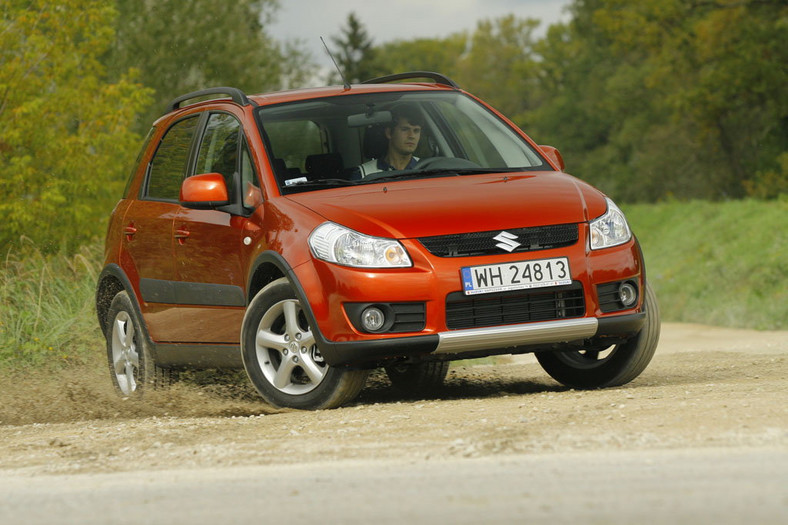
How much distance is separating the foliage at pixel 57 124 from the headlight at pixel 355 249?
370 inches

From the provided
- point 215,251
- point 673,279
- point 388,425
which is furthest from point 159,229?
point 673,279

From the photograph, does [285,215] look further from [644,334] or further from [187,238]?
[644,334]

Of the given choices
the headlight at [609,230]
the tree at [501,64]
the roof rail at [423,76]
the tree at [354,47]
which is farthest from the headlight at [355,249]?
the tree at [501,64]

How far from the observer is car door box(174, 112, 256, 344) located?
Answer: 7801mm

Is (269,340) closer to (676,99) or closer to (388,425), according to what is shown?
(388,425)

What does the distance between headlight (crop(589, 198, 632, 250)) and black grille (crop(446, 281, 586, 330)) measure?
11.2 inches

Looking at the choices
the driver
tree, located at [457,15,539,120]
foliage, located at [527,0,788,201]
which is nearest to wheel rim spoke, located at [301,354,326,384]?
the driver

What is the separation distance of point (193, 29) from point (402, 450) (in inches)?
1367

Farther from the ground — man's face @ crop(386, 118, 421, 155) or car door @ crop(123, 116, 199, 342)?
man's face @ crop(386, 118, 421, 155)

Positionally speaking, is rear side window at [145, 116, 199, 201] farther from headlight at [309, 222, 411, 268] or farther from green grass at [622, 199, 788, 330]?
green grass at [622, 199, 788, 330]

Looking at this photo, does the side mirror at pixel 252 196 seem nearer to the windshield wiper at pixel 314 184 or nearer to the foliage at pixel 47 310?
the windshield wiper at pixel 314 184

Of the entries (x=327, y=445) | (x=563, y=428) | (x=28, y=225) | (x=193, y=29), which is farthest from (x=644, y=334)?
(x=193, y=29)

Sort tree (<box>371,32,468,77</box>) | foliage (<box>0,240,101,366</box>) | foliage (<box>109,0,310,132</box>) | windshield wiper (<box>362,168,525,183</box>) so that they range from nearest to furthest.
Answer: windshield wiper (<box>362,168,525,183</box>), foliage (<box>0,240,101,366</box>), foliage (<box>109,0,310,132</box>), tree (<box>371,32,468,77</box>)

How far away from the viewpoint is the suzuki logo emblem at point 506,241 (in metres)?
6.95
